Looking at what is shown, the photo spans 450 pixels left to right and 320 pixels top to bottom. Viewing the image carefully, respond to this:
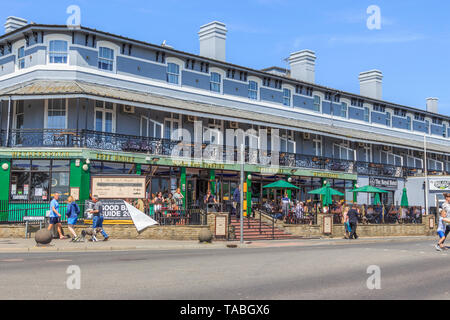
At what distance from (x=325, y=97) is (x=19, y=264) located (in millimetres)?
32291

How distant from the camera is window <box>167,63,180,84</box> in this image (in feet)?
103

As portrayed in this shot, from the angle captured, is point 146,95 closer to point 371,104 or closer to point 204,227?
point 204,227

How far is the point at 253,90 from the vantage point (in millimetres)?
35906

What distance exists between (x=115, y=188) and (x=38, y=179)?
5479mm

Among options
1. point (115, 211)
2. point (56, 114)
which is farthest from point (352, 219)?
point (56, 114)

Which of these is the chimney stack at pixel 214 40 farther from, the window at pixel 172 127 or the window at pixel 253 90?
the window at pixel 172 127

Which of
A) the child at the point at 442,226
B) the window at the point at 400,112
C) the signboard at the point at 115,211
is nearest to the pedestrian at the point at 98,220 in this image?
the signboard at the point at 115,211

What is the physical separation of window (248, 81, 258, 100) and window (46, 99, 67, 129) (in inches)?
518

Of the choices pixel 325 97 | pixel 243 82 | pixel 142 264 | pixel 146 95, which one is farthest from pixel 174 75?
pixel 142 264

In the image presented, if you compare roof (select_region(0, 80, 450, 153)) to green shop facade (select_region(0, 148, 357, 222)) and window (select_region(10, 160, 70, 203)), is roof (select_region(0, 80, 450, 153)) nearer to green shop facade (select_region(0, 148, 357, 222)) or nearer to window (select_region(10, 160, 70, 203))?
green shop facade (select_region(0, 148, 357, 222))

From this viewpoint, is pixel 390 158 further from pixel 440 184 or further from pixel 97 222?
pixel 97 222

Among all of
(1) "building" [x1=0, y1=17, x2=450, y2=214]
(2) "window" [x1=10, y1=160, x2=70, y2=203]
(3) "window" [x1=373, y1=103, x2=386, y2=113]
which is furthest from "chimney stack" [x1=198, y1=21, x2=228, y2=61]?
(3) "window" [x1=373, y1=103, x2=386, y2=113]

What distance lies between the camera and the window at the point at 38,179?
2572cm

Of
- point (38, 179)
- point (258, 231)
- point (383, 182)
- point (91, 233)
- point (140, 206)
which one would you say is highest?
point (383, 182)
